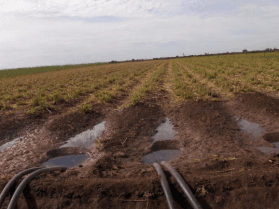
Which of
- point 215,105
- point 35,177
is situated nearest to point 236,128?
point 215,105

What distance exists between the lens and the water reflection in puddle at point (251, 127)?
4.56 meters

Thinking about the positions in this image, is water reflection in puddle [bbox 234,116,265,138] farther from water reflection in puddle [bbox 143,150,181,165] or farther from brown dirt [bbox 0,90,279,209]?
water reflection in puddle [bbox 143,150,181,165]

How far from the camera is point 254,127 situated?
4.88 m

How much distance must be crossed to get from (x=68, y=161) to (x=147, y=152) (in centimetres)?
162

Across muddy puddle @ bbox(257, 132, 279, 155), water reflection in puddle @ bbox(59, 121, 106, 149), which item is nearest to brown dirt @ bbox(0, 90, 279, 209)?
muddy puddle @ bbox(257, 132, 279, 155)

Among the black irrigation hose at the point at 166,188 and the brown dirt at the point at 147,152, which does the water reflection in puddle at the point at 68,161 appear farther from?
the black irrigation hose at the point at 166,188

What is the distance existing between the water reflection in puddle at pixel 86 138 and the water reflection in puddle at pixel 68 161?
42cm

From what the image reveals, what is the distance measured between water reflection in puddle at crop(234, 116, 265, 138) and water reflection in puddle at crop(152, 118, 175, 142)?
1838 millimetres

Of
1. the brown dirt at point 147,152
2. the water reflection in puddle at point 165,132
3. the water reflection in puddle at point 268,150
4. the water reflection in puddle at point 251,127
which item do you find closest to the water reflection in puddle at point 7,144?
the brown dirt at point 147,152

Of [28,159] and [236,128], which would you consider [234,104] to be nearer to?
[236,128]

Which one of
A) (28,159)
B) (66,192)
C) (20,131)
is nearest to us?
(66,192)

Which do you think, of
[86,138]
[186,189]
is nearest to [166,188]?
[186,189]

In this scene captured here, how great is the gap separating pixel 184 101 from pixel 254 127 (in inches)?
112

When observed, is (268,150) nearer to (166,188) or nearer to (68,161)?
(166,188)
